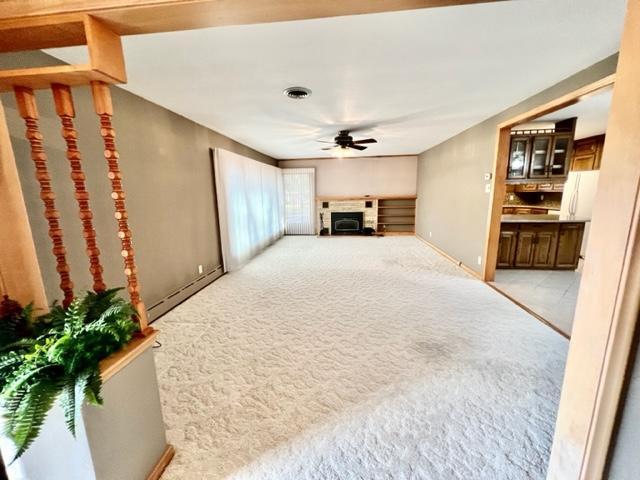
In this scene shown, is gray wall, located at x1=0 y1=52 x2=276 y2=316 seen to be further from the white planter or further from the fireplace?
the fireplace

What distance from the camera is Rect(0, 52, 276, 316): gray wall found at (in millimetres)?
1729

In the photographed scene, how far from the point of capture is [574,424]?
969mm

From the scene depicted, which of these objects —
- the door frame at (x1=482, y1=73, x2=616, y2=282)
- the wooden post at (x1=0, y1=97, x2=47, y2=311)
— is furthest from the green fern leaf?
the door frame at (x1=482, y1=73, x2=616, y2=282)

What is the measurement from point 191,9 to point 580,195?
21.3ft

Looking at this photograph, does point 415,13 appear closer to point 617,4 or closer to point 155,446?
point 617,4

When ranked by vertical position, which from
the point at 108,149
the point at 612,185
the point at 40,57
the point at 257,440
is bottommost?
the point at 257,440

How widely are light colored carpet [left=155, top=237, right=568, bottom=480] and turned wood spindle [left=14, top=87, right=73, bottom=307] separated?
108 cm

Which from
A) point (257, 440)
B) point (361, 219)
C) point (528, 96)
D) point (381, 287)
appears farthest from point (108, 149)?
point (361, 219)

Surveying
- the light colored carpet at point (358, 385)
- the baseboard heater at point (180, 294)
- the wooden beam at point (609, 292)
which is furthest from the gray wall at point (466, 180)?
the baseboard heater at point (180, 294)

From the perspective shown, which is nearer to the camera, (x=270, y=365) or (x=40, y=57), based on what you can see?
(x=40, y=57)

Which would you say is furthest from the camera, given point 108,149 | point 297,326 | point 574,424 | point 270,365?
point 297,326

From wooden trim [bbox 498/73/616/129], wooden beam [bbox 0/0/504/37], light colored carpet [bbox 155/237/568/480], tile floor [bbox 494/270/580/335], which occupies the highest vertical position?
wooden trim [bbox 498/73/616/129]

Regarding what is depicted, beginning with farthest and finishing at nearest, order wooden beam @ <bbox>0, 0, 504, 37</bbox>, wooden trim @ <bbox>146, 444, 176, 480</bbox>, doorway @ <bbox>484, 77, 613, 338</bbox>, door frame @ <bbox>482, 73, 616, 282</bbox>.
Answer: doorway @ <bbox>484, 77, 613, 338</bbox> → door frame @ <bbox>482, 73, 616, 282</bbox> → wooden trim @ <bbox>146, 444, 176, 480</bbox> → wooden beam @ <bbox>0, 0, 504, 37</bbox>

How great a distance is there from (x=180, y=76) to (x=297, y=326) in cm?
245
